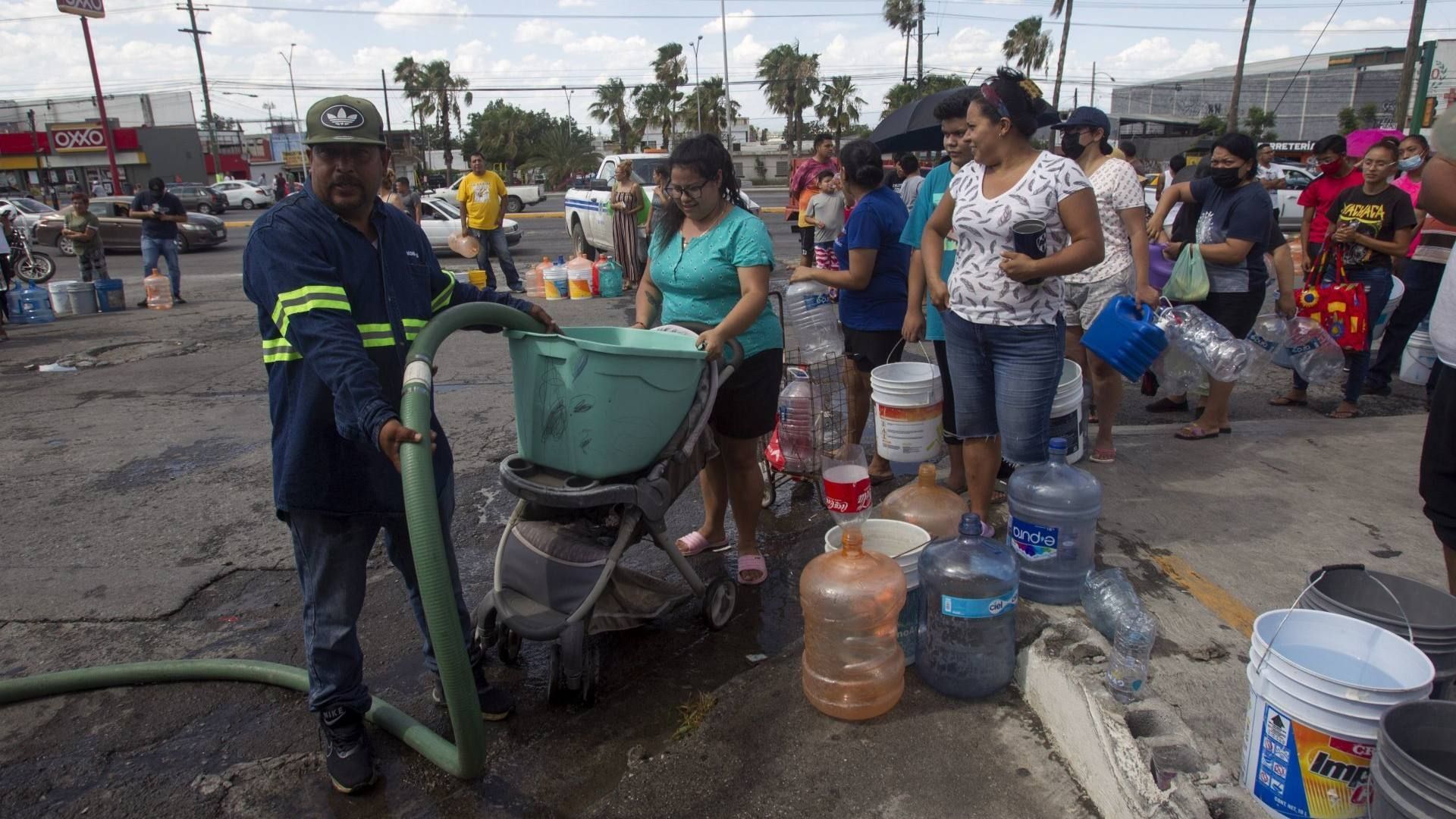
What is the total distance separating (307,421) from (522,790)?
1.32 m

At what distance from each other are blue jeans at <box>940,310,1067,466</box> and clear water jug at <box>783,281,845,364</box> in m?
1.60

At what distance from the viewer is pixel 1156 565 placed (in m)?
3.48

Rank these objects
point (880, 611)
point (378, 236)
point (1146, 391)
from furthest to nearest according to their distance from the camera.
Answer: point (1146, 391)
point (880, 611)
point (378, 236)

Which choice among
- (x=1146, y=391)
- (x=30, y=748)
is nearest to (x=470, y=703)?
(x=30, y=748)

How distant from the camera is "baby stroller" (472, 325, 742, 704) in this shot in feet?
9.68

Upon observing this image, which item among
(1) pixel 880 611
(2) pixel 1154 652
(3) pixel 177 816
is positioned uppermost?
(1) pixel 880 611

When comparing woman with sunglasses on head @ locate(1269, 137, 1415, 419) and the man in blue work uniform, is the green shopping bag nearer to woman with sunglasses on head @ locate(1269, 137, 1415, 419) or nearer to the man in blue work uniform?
Result: woman with sunglasses on head @ locate(1269, 137, 1415, 419)

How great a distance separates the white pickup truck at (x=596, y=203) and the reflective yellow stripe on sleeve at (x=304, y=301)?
12779 mm

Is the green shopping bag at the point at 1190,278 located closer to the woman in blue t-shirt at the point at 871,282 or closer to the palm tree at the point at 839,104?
the woman in blue t-shirt at the point at 871,282

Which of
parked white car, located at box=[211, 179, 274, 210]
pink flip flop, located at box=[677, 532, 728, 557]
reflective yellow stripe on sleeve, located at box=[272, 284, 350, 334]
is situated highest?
parked white car, located at box=[211, 179, 274, 210]

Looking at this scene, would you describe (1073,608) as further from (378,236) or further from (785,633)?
(378,236)

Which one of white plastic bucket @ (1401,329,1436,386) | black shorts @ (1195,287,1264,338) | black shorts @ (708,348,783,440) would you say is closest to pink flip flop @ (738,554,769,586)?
black shorts @ (708,348,783,440)

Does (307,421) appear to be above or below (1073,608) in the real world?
above

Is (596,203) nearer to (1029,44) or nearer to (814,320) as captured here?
(814,320)
